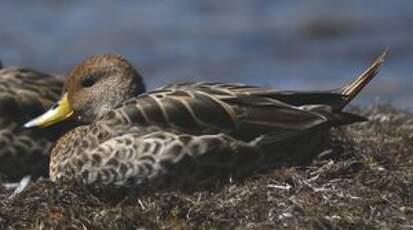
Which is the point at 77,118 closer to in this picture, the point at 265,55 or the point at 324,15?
the point at 265,55

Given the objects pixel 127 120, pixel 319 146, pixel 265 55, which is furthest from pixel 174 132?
pixel 265 55

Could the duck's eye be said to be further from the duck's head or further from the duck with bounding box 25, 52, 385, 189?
the duck with bounding box 25, 52, 385, 189

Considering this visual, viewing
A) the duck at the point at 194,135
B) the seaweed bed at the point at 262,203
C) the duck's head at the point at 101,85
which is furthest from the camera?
the duck's head at the point at 101,85

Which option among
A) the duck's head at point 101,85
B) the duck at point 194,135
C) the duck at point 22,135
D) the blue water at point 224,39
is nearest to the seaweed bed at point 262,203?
the duck at point 194,135

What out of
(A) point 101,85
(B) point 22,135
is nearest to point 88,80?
(A) point 101,85

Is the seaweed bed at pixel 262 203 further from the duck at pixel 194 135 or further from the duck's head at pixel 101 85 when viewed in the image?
the duck's head at pixel 101 85

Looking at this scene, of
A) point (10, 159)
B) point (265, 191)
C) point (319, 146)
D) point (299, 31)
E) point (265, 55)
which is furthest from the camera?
point (299, 31)
